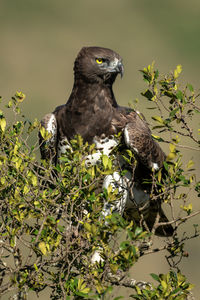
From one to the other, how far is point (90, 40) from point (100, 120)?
8148 centimetres

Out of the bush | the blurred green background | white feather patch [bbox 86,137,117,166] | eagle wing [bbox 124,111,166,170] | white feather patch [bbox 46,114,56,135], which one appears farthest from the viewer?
the blurred green background

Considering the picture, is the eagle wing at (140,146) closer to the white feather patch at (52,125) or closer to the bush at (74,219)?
the white feather patch at (52,125)

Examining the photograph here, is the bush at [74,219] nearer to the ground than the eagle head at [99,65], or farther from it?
nearer to the ground

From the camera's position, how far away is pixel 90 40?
294 feet

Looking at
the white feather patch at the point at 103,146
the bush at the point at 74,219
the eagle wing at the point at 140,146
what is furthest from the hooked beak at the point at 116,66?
the bush at the point at 74,219

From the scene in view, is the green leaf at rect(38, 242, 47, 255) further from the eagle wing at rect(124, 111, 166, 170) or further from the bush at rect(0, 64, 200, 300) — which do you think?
the eagle wing at rect(124, 111, 166, 170)

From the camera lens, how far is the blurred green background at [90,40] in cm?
7238

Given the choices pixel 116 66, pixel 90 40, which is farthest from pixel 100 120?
pixel 90 40

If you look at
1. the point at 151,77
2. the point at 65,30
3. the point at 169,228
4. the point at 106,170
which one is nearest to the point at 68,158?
the point at 106,170

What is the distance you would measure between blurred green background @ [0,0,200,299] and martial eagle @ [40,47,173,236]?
154ft

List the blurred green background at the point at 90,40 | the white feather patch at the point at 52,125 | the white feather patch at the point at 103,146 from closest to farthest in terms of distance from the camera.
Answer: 1. the white feather patch at the point at 103,146
2. the white feather patch at the point at 52,125
3. the blurred green background at the point at 90,40

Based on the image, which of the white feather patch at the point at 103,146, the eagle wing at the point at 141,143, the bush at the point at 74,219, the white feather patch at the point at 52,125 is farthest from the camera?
the white feather patch at the point at 52,125

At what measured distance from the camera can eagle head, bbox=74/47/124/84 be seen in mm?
9391

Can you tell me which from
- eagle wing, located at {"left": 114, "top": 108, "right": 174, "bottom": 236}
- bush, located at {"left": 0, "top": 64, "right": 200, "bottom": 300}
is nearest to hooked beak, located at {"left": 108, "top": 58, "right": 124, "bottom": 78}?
eagle wing, located at {"left": 114, "top": 108, "right": 174, "bottom": 236}
